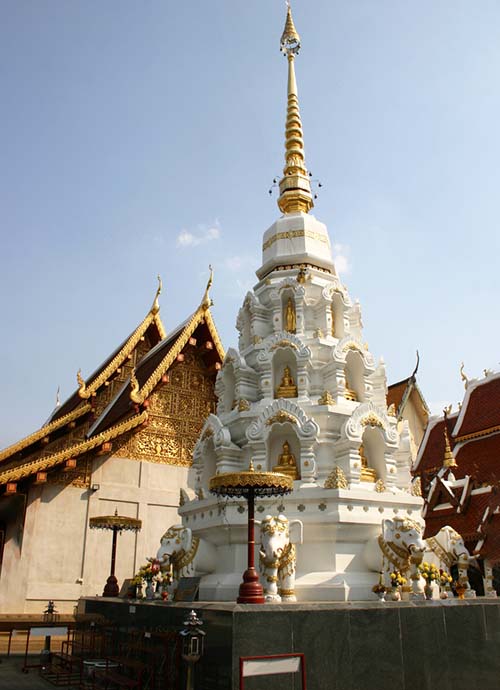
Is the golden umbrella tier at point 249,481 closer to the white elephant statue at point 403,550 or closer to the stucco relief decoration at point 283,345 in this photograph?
the white elephant statue at point 403,550

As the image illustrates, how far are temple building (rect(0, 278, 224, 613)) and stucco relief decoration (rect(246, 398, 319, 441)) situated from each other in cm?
514

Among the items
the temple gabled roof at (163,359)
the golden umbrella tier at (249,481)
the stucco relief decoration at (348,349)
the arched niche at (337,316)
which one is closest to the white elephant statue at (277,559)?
the golden umbrella tier at (249,481)

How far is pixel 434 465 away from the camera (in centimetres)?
1927

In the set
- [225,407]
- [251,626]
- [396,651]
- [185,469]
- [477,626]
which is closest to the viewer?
[251,626]

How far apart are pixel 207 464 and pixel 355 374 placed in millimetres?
3029

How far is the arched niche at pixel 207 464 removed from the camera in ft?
35.8

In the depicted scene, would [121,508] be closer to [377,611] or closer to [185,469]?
[185,469]

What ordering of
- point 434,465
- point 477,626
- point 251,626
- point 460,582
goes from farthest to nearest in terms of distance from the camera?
point 434,465
point 460,582
point 477,626
point 251,626

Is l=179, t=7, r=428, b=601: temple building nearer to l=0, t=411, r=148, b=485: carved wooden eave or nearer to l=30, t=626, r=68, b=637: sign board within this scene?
l=30, t=626, r=68, b=637: sign board

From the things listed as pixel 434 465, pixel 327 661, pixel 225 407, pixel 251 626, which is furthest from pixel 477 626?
pixel 434 465

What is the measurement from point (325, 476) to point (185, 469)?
22.3 feet

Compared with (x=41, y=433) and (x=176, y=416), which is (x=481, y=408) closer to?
(x=176, y=416)

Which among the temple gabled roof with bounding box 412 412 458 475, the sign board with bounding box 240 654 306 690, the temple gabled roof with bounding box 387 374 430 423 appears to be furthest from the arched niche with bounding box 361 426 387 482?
the temple gabled roof with bounding box 387 374 430 423

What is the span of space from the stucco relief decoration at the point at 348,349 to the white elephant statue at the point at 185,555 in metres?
3.68
